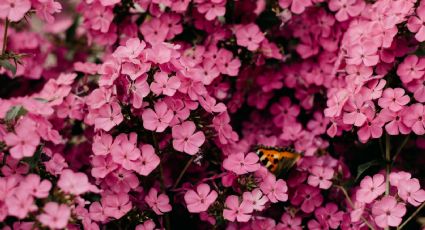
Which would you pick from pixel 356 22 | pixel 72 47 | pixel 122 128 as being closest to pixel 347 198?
pixel 356 22

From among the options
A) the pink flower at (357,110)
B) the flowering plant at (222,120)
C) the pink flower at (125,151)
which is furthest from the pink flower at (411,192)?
the pink flower at (125,151)

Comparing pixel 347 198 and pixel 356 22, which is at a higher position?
pixel 356 22

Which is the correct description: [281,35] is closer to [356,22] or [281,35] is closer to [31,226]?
[356,22]

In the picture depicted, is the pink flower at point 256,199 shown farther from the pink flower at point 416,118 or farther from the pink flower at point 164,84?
the pink flower at point 416,118

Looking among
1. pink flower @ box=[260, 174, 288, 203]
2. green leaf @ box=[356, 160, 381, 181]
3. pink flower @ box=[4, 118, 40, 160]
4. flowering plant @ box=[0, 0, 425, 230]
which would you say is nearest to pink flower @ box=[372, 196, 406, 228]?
flowering plant @ box=[0, 0, 425, 230]

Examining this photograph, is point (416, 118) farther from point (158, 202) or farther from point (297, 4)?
point (158, 202)

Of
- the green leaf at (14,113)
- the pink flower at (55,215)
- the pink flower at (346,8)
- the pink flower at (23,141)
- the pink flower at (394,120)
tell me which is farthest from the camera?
the pink flower at (346,8)
